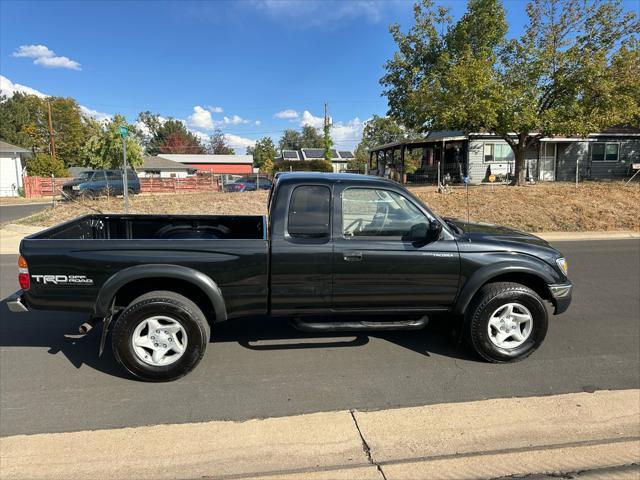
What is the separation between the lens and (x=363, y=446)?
9.41ft

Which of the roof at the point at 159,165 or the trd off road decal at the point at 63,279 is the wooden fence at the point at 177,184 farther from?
the roof at the point at 159,165

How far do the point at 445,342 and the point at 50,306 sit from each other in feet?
12.2

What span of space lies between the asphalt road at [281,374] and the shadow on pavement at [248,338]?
0.5 inches

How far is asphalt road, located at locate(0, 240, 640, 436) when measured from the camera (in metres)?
3.35

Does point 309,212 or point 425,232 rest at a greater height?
point 309,212

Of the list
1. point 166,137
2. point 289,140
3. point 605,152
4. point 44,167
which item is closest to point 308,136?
point 289,140

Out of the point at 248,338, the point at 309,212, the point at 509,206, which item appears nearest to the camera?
the point at 309,212

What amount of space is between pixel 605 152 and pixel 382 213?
29.6 meters

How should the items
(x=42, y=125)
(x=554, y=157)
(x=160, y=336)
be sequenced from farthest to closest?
(x=42, y=125) → (x=554, y=157) → (x=160, y=336)

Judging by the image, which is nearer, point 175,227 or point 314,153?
point 175,227

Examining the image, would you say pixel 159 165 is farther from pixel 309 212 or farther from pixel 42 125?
pixel 309 212

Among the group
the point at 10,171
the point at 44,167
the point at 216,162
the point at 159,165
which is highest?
the point at 216,162

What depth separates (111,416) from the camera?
324cm

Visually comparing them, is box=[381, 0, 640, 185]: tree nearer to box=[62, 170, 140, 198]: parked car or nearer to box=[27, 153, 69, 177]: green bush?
box=[62, 170, 140, 198]: parked car
